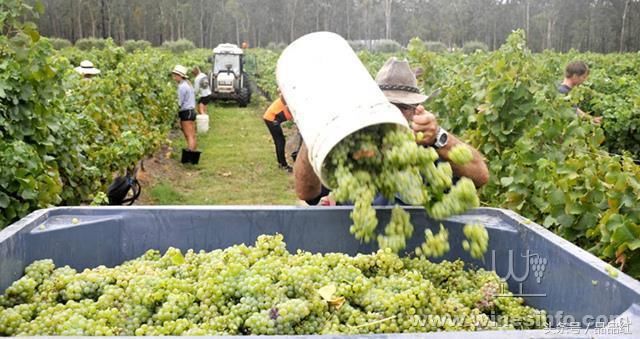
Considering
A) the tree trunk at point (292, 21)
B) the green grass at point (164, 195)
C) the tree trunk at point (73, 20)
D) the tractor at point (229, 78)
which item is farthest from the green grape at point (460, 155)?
the tree trunk at point (292, 21)

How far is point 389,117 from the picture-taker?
258cm

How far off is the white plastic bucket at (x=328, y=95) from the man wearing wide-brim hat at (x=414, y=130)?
17.9 inches

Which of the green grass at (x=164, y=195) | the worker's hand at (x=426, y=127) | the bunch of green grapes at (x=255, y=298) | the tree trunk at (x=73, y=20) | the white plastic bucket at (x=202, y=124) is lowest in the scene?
the green grass at (x=164, y=195)

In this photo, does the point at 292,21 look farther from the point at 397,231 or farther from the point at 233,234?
the point at 397,231

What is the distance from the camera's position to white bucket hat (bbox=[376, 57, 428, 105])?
144 inches

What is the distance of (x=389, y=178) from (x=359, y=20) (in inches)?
3252

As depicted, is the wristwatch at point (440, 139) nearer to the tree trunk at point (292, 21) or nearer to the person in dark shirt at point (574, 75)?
the person in dark shirt at point (574, 75)

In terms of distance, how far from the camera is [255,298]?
2.27 m

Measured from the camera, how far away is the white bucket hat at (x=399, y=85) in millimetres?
3650

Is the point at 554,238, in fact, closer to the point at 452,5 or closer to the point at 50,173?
the point at 50,173

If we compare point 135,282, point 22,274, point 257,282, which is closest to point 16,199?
point 22,274

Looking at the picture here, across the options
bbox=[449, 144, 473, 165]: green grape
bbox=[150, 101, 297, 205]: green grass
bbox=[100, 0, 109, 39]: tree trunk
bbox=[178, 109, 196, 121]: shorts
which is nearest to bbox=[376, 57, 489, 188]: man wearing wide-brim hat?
bbox=[449, 144, 473, 165]: green grape

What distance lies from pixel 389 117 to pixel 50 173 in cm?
358

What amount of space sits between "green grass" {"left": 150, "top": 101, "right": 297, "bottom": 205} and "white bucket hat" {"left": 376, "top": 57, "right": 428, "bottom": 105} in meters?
5.68
